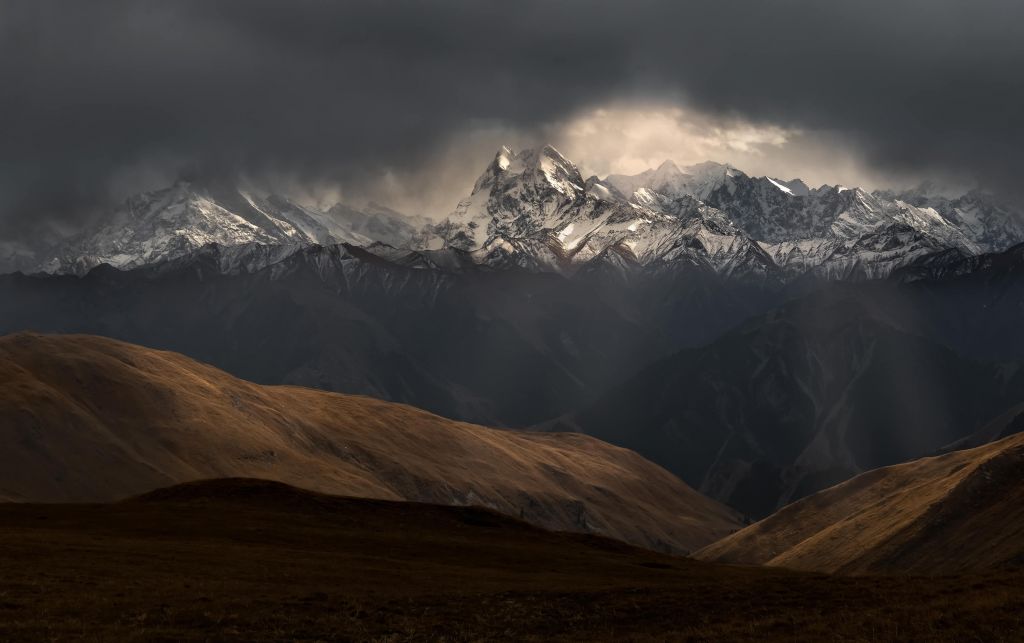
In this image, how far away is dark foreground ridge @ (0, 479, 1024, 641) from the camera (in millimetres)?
47938

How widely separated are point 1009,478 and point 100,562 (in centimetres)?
15782

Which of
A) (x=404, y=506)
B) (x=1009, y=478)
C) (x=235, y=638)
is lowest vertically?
(x=235, y=638)

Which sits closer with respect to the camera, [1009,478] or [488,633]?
[488,633]

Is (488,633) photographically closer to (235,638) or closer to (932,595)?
(235,638)

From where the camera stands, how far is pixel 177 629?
47312 millimetres

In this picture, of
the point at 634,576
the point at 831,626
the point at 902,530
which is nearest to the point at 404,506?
the point at 634,576

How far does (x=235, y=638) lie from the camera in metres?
46.2

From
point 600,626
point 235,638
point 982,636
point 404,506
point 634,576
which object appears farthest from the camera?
point 404,506

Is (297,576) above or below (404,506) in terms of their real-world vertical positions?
below

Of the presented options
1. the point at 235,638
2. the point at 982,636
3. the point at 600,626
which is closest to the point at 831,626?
the point at 982,636

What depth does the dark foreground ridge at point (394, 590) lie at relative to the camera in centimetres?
4794

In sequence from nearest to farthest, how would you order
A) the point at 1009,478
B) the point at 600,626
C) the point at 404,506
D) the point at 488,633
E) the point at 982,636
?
the point at 982,636 → the point at 488,633 → the point at 600,626 → the point at 404,506 → the point at 1009,478

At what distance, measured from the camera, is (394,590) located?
2557 inches

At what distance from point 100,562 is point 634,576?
114 feet
